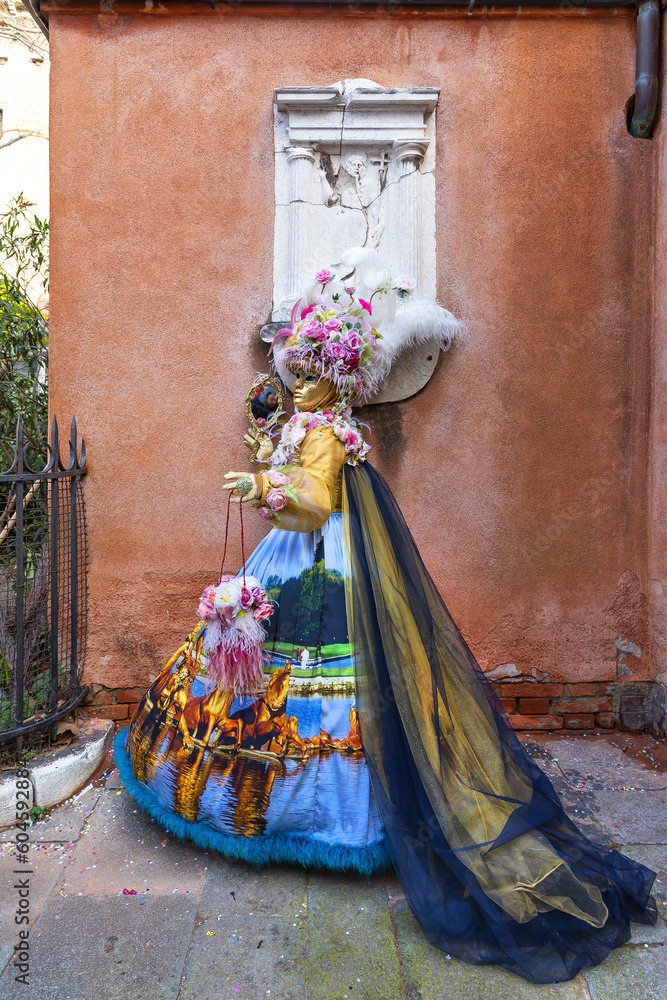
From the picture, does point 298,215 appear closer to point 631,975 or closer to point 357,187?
point 357,187

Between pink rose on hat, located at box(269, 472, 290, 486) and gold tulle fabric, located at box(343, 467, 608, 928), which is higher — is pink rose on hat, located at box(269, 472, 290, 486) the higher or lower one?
the higher one

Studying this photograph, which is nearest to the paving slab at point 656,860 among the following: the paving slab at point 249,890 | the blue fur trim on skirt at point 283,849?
the blue fur trim on skirt at point 283,849

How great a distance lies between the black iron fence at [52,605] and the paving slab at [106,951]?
0.98 meters

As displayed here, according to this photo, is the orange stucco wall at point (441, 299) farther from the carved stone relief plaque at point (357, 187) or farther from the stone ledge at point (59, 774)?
the stone ledge at point (59, 774)

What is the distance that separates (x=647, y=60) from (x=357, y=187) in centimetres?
160

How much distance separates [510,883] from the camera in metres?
1.93

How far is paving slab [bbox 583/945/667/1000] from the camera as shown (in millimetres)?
1789

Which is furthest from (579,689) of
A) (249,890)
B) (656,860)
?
(249,890)

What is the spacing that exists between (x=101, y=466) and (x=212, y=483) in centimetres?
59

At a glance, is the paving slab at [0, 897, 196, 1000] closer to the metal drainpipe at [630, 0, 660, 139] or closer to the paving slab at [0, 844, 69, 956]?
the paving slab at [0, 844, 69, 956]

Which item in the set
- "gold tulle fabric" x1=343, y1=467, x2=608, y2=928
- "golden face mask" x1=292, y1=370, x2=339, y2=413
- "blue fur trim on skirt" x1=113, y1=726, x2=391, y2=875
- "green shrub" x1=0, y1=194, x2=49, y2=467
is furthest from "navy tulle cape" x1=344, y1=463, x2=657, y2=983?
"green shrub" x1=0, y1=194, x2=49, y2=467

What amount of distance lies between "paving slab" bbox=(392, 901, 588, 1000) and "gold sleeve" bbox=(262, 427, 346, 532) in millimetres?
1367

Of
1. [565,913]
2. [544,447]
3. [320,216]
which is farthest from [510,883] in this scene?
[320,216]

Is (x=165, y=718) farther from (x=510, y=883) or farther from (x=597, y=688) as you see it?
(x=597, y=688)
